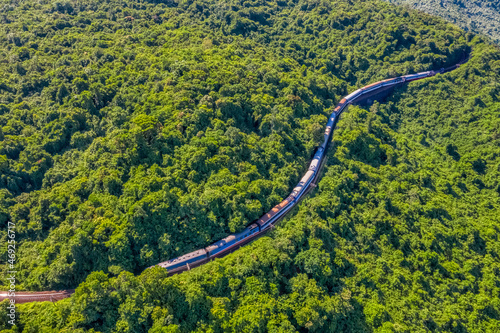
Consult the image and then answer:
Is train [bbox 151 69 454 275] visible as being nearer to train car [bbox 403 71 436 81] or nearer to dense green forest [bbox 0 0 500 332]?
dense green forest [bbox 0 0 500 332]

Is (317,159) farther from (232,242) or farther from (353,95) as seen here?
(353,95)

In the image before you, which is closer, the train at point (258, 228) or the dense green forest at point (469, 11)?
the train at point (258, 228)

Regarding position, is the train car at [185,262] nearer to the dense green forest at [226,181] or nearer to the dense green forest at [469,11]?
the dense green forest at [226,181]

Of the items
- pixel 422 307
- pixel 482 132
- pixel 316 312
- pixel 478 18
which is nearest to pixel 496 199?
pixel 482 132

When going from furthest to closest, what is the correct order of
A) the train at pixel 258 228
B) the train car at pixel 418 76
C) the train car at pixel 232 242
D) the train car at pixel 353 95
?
the train car at pixel 418 76
the train car at pixel 353 95
the train car at pixel 232 242
the train at pixel 258 228

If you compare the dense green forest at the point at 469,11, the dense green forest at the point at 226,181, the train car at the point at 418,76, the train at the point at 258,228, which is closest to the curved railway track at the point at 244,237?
the train at the point at 258,228

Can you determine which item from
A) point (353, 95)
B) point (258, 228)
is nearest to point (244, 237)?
point (258, 228)
